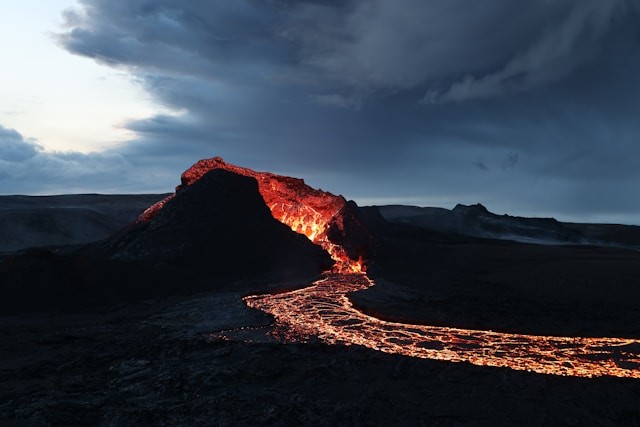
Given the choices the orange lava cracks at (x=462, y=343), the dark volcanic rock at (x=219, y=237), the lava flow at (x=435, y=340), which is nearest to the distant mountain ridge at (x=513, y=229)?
the dark volcanic rock at (x=219, y=237)

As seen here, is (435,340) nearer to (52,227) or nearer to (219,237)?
(219,237)

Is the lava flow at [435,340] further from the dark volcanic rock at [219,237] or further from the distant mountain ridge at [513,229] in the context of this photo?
the distant mountain ridge at [513,229]

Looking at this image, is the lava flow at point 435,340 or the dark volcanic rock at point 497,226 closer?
the lava flow at point 435,340

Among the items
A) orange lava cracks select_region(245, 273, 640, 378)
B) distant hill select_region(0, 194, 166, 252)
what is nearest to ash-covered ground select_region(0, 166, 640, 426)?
orange lava cracks select_region(245, 273, 640, 378)

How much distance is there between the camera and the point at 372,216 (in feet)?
160

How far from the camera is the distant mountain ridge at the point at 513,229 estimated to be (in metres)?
60.7

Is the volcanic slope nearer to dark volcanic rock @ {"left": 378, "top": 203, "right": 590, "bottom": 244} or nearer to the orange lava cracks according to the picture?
the orange lava cracks

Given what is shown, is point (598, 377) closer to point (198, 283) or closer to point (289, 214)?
point (198, 283)

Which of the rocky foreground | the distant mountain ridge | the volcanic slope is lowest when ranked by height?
the rocky foreground

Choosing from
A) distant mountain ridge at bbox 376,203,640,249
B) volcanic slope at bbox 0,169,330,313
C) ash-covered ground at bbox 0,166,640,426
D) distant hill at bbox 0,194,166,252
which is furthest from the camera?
distant mountain ridge at bbox 376,203,640,249

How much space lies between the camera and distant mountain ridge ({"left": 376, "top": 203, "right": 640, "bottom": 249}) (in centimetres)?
6066

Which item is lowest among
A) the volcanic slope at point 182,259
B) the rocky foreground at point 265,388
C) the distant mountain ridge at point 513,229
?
the rocky foreground at point 265,388

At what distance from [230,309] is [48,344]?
5475mm

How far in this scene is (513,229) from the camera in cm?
6281
